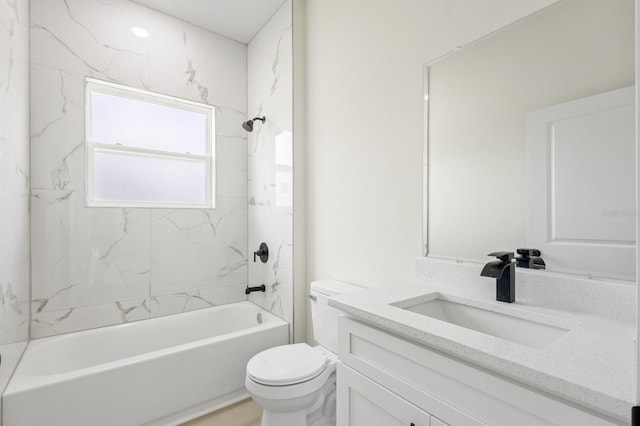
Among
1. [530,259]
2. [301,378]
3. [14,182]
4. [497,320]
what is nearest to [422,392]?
[497,320]

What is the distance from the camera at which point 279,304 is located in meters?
2.43

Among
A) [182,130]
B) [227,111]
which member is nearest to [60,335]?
[182,130]

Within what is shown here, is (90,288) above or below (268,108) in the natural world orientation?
below

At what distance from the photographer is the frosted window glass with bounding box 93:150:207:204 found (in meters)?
2.27

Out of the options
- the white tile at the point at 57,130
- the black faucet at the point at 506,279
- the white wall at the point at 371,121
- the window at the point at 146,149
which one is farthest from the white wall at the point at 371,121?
the white tile at the point at 57,130

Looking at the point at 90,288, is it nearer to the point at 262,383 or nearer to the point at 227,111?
the point at 262,383

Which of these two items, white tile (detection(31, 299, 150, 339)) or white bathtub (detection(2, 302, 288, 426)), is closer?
white bathtub (detection(2, 302, 288, 426))

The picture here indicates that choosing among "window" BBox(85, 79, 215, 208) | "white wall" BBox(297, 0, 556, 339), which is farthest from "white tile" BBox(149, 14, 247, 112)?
"white wall" BBox(297, 0, 556, 339)

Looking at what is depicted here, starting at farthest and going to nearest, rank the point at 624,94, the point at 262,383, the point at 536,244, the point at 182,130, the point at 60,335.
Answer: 1. the point at 182,130
2. the point at 60,335
3. the point at 262,383
4. the point at 536,244
5. the point at 624,94

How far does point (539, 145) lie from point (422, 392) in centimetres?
94

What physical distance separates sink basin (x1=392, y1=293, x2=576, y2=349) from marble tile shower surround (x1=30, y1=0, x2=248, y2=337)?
2.00 metres

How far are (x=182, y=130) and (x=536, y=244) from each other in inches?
104

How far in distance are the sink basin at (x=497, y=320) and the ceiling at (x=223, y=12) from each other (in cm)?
240

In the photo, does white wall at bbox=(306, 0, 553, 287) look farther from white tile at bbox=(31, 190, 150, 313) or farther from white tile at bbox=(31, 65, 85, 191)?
white tile at bbox=(31, 65, 85, 191)
